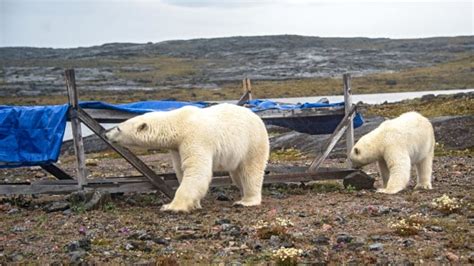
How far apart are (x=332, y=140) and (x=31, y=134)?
7.79 metres

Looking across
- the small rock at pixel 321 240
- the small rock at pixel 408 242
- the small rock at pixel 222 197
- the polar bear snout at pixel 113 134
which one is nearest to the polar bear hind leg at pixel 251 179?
the small rock at pixel 222 197

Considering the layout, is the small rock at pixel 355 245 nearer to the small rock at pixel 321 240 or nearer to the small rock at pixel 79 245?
the small rock at pixel 321 240

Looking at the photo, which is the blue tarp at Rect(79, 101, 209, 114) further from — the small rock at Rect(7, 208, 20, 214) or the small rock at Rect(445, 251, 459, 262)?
the small rock at Rect(445, 251, 459, 262)

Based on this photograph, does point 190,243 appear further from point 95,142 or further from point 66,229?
point 95,142

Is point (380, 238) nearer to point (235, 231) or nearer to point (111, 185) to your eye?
point (235, 231)

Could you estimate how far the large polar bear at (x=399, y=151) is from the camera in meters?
16.2

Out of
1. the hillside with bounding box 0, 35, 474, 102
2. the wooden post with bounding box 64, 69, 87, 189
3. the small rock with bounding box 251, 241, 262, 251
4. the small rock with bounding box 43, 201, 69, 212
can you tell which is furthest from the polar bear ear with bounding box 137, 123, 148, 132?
the hillside with bounding box 0, 35, 474, 102

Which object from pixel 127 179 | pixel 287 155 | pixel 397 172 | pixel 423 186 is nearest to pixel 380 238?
pixel 397 172

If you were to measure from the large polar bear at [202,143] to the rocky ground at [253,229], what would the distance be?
0.54 metres

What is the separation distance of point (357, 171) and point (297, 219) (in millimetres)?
5402

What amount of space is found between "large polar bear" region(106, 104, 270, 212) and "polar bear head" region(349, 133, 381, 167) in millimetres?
3262

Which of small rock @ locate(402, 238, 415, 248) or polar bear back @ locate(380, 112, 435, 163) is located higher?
polar bear back @ locate(380, 112, 435, 163)

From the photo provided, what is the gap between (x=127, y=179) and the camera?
16.9 meters

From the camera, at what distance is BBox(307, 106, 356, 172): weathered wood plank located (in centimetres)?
1773
